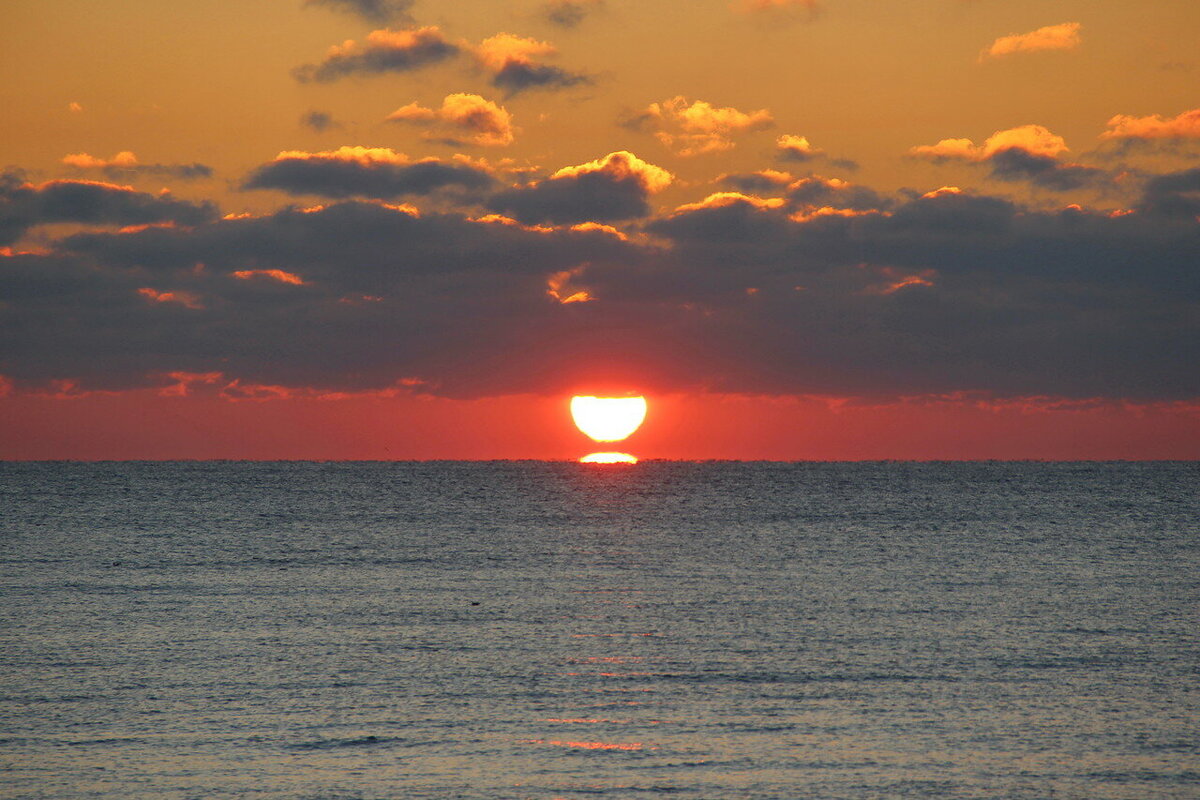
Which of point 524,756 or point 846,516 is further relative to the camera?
point 846,516

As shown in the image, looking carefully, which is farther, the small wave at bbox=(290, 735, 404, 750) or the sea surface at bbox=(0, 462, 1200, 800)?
the small wave at bbox=(290, 735, 404, 750)

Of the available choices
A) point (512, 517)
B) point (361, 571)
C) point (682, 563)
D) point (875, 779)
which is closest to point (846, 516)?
point (512, 517)

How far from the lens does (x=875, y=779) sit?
89.1ft

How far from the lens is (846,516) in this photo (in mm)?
131875

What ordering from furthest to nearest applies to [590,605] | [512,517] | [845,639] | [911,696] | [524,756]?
[512,517] → [590,605] → [845,639] → [911,696] → [524,756]

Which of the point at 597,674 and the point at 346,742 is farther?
the point at 597,674

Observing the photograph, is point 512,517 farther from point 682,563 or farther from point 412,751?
point 412,751

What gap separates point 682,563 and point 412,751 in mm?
51124

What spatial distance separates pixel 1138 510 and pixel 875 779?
131202 mm

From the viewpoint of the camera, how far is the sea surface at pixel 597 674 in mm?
27734

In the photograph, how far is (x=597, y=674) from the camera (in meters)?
38.6

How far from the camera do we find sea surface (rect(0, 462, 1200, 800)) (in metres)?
27.7

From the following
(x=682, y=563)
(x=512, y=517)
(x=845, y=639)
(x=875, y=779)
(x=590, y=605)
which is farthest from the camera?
(x=512, y=517)

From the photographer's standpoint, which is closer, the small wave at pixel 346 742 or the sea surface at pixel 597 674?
the sea surface at pixel 597 674
